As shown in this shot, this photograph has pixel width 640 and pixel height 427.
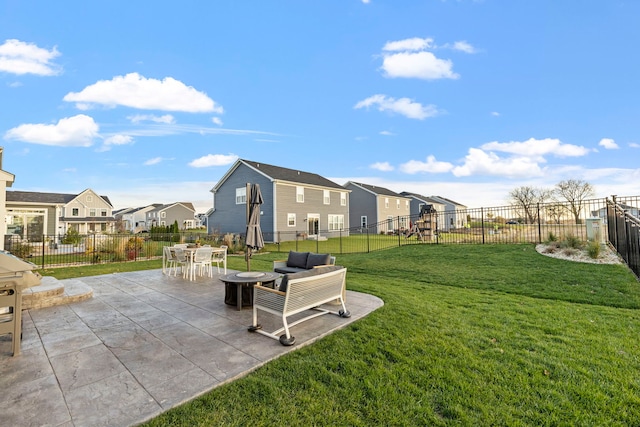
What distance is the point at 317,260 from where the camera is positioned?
6.98m

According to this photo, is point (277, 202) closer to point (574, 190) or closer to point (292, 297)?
point (292, 297)

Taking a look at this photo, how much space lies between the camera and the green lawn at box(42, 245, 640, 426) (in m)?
2.28

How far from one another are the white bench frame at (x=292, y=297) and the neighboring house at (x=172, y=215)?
5206 cm

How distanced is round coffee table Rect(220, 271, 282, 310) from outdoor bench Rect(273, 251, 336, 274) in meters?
1.63

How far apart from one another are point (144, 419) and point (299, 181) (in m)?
24.5

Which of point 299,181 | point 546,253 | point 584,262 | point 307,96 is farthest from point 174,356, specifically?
point 299,181

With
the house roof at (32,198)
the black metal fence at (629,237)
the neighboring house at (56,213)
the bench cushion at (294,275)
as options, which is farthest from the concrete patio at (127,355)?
the house roof at (32,198)

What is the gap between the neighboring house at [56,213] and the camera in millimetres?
22438

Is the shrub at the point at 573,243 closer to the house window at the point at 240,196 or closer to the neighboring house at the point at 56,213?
the house window at the point at 240,196

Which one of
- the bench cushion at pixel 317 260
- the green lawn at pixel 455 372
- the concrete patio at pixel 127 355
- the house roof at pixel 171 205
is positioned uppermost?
the house roof at pixel 171 205

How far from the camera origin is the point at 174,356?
10.7 feet

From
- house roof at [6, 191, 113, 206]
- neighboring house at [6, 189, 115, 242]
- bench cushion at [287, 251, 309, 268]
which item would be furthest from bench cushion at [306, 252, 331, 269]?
house roof at [6, 191, 113, 206]

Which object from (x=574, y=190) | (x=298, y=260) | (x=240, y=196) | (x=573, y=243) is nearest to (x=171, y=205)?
(x=240, y=196)

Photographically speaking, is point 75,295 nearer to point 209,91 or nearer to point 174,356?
point 174,356
